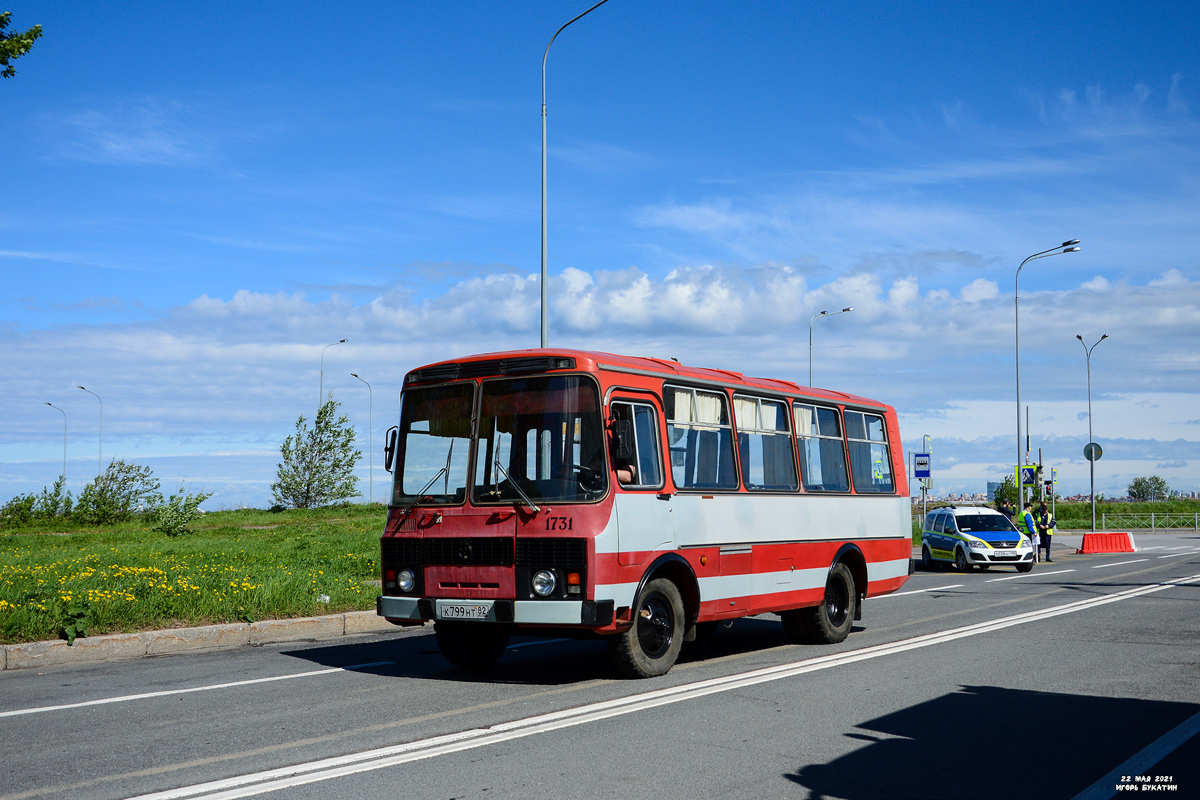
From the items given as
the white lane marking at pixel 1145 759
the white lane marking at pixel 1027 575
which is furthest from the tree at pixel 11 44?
the white lane marking at pixel 1027 575

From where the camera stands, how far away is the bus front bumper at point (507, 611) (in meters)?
8.71

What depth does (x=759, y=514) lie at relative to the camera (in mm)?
11250

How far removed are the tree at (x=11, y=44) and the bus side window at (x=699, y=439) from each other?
11.5 m

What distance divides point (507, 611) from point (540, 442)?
147 cm

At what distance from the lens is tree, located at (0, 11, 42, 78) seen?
15.4 metres

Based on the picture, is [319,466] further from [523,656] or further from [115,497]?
[523,656]

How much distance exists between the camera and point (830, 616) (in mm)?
12602

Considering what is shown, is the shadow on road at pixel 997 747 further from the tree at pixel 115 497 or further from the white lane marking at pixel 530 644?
the tree at pixel 115 497

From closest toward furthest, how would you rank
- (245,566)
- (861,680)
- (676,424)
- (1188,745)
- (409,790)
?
(409,790)
(1188,745)
(861,680)
(676,424)
(245,566)

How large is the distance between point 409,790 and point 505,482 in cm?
408

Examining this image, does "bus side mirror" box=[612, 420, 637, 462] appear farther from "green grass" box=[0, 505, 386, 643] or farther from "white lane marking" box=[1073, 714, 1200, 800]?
"green grass" box=[0, 505, 386, 643]

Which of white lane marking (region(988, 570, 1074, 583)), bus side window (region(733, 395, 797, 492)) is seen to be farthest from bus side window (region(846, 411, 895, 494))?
white lane marking (region(988, 570, 1074, 583))

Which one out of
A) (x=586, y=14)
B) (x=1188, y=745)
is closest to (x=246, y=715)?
(x=1188, y=745)

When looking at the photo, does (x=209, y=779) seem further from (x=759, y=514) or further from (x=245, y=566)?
(x=245, y=566)
